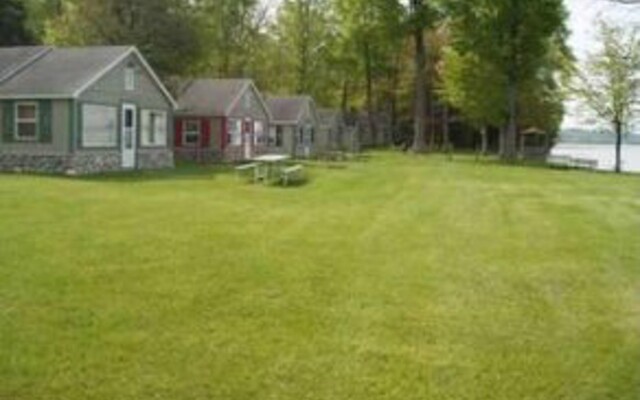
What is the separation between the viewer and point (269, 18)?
78.1 meters

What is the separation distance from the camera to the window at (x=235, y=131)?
153 ft

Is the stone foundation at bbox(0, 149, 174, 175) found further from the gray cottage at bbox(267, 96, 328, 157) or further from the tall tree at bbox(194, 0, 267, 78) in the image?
the tall tree at bbox(194, 0, 267, 78)

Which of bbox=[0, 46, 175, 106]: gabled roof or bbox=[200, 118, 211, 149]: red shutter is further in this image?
bbox=[200, 118, 211, 149]: red shutter

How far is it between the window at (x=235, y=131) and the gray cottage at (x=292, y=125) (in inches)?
373

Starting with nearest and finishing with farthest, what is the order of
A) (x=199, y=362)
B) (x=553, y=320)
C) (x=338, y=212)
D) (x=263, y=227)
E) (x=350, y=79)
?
1. (x=199, y=362)
2. (x=553, y=320)
3. (x=263, y=227)
4. (x=338, y=212)
5. (x=350, y=79)

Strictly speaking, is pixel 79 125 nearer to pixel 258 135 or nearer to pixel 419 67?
pixel 258 135

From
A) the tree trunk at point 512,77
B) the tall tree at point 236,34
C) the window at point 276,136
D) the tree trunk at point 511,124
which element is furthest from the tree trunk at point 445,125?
the window at point 276,136

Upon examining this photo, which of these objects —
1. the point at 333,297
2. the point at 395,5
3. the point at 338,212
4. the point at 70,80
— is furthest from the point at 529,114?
the point at 333,297

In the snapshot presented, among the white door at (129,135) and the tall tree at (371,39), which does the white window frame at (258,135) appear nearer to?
the tall tree at (371,39)

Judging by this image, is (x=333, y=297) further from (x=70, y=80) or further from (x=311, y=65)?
(x=311, y=65)

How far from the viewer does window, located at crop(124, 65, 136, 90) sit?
3469cm

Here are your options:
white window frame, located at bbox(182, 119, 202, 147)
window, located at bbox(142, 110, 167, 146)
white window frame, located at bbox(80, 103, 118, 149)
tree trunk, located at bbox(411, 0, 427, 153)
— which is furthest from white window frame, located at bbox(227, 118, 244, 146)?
tree trunk, located at bbox(411, 0, 427, 153)

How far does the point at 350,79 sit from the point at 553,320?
3017 inches

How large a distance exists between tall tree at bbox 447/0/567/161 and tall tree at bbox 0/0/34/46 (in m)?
23.4
